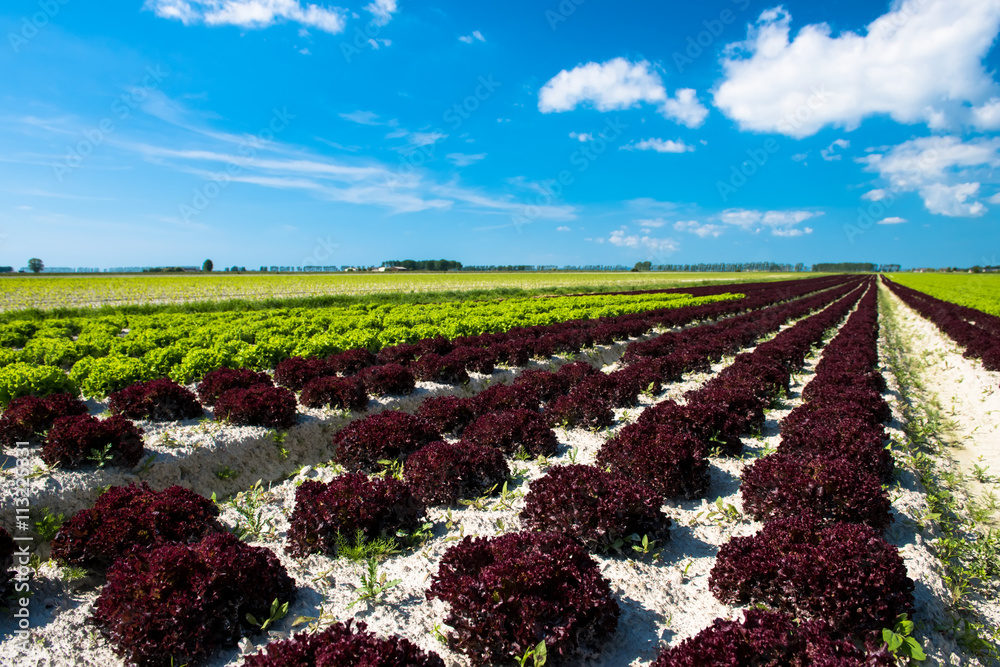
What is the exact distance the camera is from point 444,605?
4.05 m

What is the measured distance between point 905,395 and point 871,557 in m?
10.2

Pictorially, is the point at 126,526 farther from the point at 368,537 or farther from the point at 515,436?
the point at 515,436

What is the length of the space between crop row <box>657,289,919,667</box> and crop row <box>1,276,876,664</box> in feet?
2.76

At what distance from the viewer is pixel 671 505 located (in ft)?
19.0

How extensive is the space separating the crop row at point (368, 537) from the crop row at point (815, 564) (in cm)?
84

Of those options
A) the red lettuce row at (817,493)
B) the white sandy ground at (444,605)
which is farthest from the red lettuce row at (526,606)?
the red lettuce row at (817,493)

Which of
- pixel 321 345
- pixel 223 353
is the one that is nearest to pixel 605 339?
pixel 321 345

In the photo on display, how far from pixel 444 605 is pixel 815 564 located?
9.73 ft

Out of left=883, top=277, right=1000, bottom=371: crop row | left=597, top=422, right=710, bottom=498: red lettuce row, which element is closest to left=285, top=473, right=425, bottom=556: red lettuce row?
left=597, top=422, right=710, bottom=498: red lettuce row

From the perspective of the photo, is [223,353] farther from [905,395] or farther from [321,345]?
[905,395]

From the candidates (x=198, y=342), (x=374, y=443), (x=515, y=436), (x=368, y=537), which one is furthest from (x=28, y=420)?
(x=515, y=436)

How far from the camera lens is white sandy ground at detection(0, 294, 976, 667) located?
3.63 meters

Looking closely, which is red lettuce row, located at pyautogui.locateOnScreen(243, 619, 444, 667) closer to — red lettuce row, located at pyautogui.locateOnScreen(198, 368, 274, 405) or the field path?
red lettuce row, located at pyautogui.locateOnScreen(198, 368, 274, 405)

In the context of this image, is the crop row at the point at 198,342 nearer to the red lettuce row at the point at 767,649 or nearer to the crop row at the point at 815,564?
the crop row at the point at 815,564
